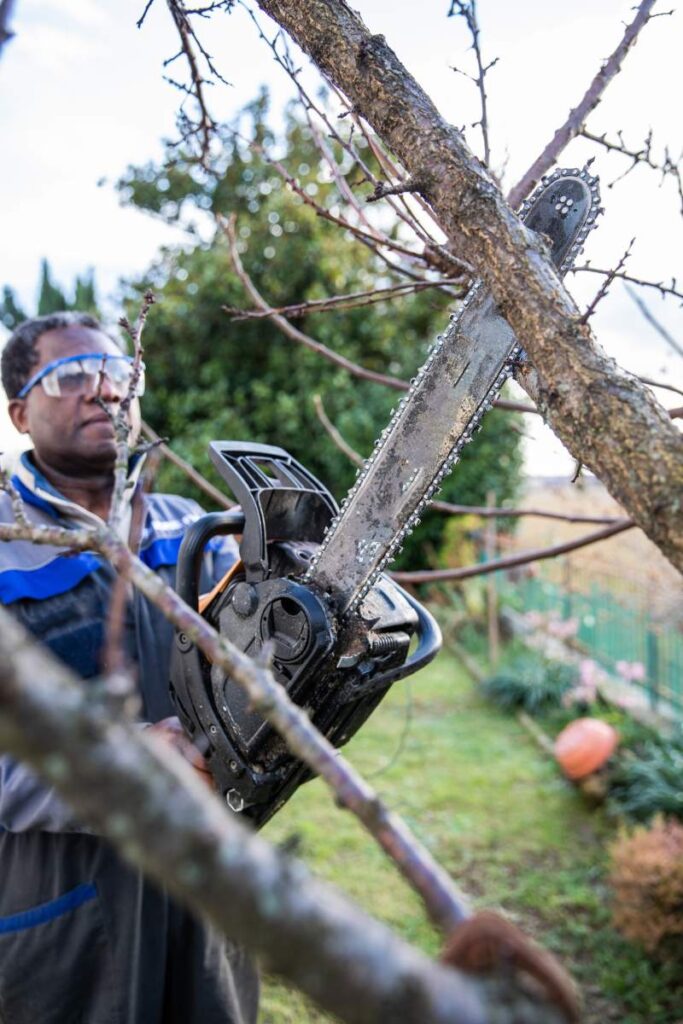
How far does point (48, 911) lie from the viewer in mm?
1948

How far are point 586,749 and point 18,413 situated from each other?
4.33 m

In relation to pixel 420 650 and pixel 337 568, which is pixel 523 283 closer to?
pixel 337 568

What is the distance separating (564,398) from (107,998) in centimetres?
191

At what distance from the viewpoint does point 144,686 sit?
2176mm

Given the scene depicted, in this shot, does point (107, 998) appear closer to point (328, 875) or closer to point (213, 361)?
point (328, 875)

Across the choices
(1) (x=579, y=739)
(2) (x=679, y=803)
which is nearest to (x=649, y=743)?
(1) (x=579, y=739)

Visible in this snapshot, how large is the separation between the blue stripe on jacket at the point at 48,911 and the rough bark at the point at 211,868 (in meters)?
1.75

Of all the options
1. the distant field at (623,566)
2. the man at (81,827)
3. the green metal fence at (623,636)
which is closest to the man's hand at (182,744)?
the man at (81,827)

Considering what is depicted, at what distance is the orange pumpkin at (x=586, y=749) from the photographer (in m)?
5.37

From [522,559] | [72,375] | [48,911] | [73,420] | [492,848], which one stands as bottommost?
[492,848]

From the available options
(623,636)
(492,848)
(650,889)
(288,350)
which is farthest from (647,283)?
(288,350)

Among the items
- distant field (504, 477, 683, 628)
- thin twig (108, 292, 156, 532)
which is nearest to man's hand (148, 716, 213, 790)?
thin twig (108, 292, 156, 532)

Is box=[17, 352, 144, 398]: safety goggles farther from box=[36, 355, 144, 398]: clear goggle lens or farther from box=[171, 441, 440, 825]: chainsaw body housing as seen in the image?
box=[171, 441, 440, 825]: chainsaw body housing

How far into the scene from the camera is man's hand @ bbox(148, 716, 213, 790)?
5.29 feet
